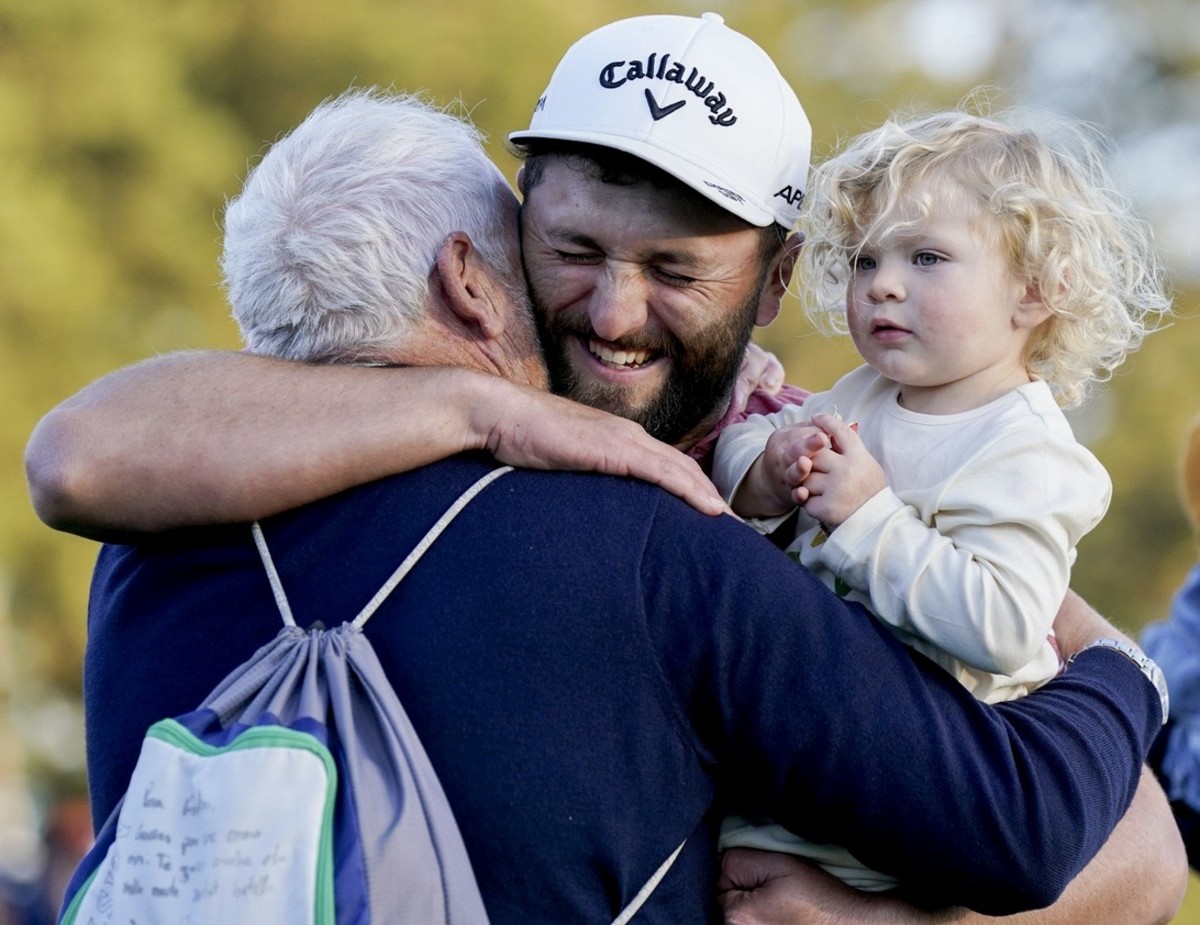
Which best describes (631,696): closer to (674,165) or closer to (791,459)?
(791,459)

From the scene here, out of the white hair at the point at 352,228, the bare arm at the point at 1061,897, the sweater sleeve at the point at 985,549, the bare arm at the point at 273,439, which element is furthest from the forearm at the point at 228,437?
→ the bare arm at the point at 1061,897

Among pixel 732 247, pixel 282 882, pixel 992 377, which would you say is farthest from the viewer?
pixel 732 247

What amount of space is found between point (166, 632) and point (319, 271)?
59cm

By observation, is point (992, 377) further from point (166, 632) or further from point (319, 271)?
point (166, 632)

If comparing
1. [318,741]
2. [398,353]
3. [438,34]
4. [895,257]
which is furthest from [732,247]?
[438,34]

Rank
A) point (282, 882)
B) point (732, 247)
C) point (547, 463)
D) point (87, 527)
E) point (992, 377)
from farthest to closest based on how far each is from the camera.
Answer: point (732, 247)
point (992, 377)
point (87, 527)
point (547, 463)
point (282, 882)

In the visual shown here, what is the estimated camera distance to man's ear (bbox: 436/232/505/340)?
255cm

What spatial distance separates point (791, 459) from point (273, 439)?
31.5 inches

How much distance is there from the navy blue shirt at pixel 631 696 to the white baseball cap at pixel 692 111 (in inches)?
32.7

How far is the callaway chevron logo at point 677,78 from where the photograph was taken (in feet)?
9.43

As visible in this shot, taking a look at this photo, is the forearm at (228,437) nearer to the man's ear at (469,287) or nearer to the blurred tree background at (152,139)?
the man's ear at (469,287)

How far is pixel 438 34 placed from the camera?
34.3 feet

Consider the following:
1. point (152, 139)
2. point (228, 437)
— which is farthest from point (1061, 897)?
point (152, 139)

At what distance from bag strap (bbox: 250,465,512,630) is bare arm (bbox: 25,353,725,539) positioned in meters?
0.06
